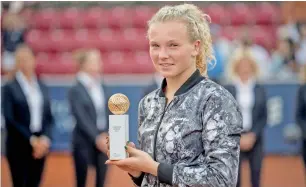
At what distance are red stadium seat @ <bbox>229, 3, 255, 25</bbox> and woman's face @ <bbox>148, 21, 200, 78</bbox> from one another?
37.2 ft

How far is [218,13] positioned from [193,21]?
11226 millimetres

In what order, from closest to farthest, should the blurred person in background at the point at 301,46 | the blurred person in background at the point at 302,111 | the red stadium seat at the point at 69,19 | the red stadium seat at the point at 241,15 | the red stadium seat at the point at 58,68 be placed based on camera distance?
the blurred person in background at the point at 302,111
the blurred person in background at the point at 301,46
the red stadium seat at the point at 58,68
the red stadium seat at the point at 241,15
the red stadium seat at the point at 69,19

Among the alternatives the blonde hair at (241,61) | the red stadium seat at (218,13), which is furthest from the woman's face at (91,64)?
the red stadium seat at (218,13)

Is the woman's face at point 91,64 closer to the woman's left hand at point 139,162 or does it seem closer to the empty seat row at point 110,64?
the woman's left hand at point 139,162

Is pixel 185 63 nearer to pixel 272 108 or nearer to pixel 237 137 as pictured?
pixel 237 137

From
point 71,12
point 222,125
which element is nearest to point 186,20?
point 222,125

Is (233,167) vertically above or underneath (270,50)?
underneath

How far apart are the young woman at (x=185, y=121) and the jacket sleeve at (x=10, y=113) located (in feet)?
14.0

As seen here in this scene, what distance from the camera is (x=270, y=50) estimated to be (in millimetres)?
13133

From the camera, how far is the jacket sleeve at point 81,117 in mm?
6816

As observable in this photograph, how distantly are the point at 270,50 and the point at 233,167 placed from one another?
436 inches

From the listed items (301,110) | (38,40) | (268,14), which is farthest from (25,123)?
(268,14)

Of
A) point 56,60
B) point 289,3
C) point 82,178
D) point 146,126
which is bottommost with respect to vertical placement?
point 82,178

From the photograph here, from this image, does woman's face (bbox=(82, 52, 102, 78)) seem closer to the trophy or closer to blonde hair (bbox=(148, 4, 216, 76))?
blonde hair (bbox=(148, 4, 216, 76))
